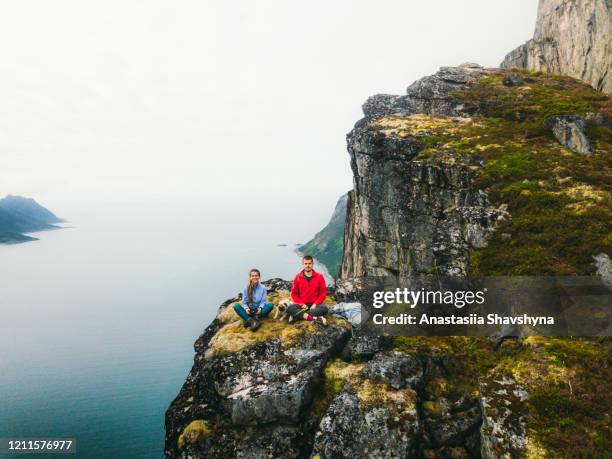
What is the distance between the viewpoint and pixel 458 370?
14.7 meters

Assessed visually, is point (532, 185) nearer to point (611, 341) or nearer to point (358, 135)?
point (611, 341)

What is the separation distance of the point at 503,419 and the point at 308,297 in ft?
32.8

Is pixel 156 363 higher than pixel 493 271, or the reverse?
pixel 493 271

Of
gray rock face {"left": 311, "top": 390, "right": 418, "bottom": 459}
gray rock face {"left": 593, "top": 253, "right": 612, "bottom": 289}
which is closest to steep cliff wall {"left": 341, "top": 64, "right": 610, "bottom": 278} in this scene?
gray rock face {"left": 593, "top": 253, "right": 612, "bottom": 289}

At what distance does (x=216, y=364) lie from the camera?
53.2 ft

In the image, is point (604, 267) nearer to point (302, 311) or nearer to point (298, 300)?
point (302, 311)

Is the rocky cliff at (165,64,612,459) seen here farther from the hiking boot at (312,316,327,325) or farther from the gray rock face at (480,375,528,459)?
the hiking boot at (312,316,327,325)

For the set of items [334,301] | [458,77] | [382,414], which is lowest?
[382,414]

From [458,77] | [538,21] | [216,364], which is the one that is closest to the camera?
[216,364]

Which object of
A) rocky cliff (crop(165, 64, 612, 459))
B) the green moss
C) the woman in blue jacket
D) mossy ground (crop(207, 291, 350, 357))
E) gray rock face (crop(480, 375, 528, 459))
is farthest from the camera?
the woman in blue jacket

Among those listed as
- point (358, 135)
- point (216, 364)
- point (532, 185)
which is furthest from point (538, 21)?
point (216, 364)

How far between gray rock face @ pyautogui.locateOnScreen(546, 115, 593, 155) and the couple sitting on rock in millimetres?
23559

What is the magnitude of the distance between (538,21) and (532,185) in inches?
3139

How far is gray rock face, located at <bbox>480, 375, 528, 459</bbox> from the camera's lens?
35.2 ft
